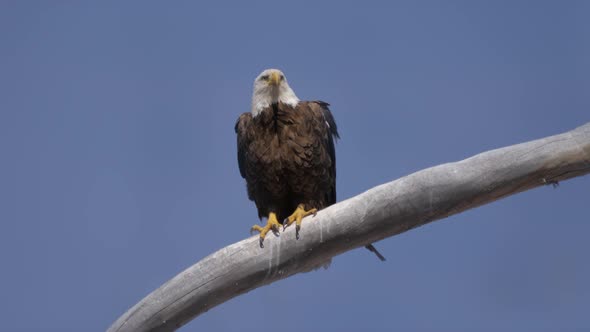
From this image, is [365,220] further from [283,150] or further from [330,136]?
[330,136]

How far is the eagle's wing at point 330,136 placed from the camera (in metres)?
5.59

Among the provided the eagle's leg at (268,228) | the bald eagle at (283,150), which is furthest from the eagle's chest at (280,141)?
the eagle's leg at (268,228)

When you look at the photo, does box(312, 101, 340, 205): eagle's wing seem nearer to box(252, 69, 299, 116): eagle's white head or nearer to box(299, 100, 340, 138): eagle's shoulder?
box(299, 100, 340, 138): eagle's shoulder

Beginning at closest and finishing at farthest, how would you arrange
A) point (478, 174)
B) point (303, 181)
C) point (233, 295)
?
point (478, 174), point (233, 295), point (303, 181)

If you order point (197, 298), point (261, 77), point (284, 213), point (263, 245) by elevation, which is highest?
point (261, 77)

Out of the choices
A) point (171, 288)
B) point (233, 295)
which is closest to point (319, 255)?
point (233, 295)

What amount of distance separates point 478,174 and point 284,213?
1821 millimetres

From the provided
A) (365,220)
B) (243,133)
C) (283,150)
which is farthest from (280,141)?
(365,220)

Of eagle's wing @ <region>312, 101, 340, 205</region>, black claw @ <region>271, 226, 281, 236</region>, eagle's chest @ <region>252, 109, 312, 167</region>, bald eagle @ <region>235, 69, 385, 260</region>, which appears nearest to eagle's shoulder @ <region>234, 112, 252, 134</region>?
bald eagle @ <region>235, 69, 385, 260</region>

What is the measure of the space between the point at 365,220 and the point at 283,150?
1145 mm

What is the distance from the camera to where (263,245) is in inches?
180

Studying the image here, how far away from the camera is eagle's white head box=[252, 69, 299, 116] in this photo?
5445 mm

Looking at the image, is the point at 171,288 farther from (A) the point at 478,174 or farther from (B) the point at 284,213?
(A) the point at 478,174

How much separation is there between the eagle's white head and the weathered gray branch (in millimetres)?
1189
